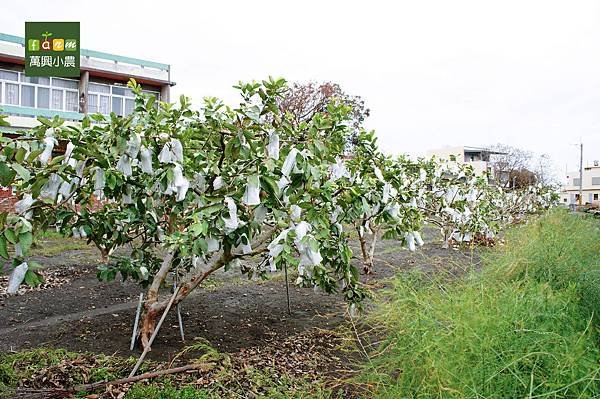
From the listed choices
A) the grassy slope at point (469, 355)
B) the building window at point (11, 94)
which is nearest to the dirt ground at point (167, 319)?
the grassy slope at point (469, 355)

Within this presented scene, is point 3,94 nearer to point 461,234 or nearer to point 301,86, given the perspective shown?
point 301,86

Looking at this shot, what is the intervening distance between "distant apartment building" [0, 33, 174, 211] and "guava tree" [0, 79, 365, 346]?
15121 mm

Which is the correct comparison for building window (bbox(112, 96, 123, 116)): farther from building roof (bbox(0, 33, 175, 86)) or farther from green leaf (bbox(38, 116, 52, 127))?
green leaf (bbox(38, 116, 52, 127))

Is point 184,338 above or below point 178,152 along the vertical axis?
below

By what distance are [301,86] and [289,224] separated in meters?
16.5

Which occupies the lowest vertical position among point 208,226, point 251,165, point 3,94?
point 208,226

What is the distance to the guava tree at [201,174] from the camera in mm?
2281

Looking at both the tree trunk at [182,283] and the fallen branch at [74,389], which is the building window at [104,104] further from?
the fallen branch at [74,389]

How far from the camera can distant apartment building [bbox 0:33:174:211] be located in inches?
666

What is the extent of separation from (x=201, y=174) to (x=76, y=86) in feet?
59.9

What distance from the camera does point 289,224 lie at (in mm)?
2445

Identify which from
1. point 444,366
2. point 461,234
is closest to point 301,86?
point 461,234

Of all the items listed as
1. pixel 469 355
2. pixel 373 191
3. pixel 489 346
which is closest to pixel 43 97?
pixel 373 191

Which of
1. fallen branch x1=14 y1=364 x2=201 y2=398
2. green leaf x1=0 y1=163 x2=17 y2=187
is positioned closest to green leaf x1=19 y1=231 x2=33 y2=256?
green leaf x1=0 y1=163 x2=17 y2=187
